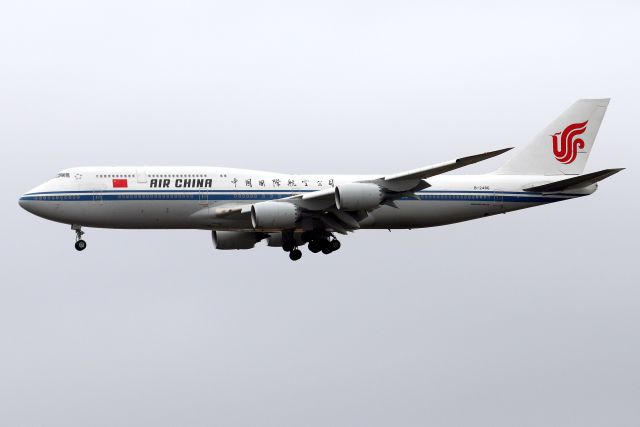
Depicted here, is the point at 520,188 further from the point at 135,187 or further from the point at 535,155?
the point at 135,187

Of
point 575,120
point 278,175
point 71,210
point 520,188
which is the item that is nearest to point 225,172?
point 278,175

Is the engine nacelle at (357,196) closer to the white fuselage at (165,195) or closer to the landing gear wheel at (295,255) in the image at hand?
the white fuselage at (165,195)

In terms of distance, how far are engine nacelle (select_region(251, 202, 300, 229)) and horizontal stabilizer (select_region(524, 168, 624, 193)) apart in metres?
13.9

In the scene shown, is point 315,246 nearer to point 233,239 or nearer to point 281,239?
point 281,239

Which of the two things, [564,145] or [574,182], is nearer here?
[574,182]

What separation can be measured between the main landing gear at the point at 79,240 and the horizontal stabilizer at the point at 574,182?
23.1 meters

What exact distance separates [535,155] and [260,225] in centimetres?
1741

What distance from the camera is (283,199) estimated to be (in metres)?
61.3

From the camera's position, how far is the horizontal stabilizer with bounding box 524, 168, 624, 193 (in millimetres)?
62741

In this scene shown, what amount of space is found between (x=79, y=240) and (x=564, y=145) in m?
26.5

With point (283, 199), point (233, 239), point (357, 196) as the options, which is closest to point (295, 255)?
point (233, 239)

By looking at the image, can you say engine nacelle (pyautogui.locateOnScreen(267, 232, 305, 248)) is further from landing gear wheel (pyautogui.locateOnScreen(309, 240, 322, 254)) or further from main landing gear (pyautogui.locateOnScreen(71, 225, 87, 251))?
main landing gear (pyautogui.locateOnScreen(71, 225, 87, 251))

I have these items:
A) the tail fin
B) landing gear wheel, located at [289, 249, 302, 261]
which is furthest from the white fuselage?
the tail fin

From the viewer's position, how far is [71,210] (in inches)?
2416
